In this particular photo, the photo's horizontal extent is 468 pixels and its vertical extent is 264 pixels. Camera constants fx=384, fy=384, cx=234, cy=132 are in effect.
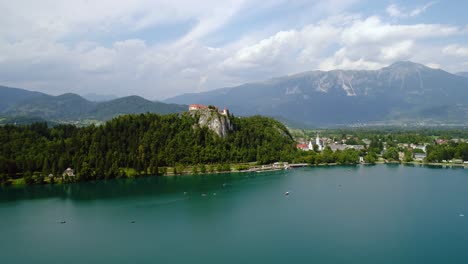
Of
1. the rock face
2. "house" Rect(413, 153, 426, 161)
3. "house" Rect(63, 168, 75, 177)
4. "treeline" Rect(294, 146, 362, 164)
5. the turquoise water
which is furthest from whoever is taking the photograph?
"house" Rect(413, 153, 426, 161)

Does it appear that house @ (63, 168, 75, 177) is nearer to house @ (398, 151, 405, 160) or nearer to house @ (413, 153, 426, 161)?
house @ (398, 151, 405, 160)

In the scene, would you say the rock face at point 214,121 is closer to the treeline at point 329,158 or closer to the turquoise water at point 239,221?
the treeline at point 329,158

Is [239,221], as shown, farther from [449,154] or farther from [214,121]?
[449,154]

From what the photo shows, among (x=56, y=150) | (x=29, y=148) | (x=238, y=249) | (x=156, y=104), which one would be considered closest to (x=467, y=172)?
(x=238, y=249)

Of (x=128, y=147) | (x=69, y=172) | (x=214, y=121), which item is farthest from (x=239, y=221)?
(x=214, y=121)

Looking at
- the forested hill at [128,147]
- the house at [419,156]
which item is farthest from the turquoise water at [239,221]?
the house at [419,156]

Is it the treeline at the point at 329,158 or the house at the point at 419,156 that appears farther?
the house at the point at 419,156

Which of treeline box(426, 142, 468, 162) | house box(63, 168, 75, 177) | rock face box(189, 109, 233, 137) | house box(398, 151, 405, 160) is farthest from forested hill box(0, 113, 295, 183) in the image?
treeline box(426, 142, 468, 162)
